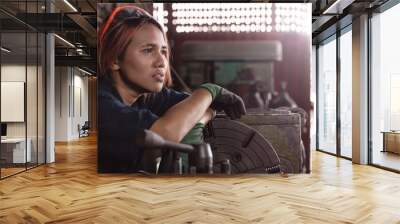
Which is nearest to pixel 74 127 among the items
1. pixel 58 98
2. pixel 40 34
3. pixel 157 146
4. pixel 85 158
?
pixel 58 98

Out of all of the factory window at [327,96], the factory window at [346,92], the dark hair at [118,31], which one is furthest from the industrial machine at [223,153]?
the factory window at [327,96]

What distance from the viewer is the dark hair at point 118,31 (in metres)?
6.52

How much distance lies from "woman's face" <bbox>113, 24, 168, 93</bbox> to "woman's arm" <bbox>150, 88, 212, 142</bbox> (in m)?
0.49

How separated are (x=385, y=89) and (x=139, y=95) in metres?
4.72

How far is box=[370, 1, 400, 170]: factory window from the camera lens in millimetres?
7238

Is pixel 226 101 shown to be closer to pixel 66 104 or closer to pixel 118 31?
pixel 118 31

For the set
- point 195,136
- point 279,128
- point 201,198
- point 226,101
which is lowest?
point 201,198

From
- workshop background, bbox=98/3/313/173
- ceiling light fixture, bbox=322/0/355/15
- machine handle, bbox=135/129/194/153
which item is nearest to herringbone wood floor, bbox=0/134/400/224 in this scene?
machine handle, bbox=135/129/194/153

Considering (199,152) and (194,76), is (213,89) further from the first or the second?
(199,152)

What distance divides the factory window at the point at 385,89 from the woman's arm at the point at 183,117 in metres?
3.53

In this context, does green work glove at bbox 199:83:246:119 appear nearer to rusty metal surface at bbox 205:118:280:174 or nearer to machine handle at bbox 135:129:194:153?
rusty metal surface at bbox 205:118:280:174

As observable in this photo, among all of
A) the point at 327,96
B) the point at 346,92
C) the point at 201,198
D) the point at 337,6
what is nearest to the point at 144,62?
the point at 201,198

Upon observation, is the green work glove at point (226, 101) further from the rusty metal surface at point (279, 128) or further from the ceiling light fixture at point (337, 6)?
the ceiling light fixture at point (337, 6)

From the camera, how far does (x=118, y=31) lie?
6586mm
